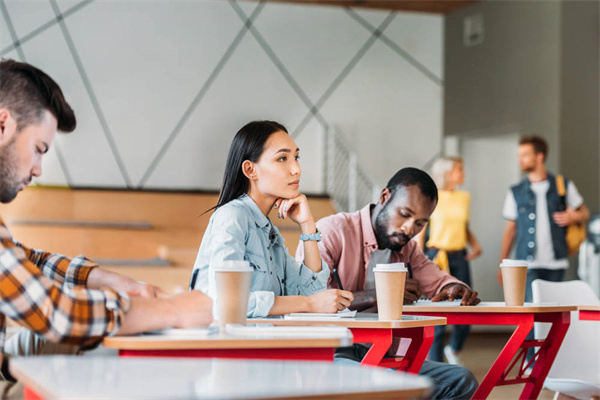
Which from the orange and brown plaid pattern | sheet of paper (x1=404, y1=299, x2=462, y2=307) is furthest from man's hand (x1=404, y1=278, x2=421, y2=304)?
the orange and brown plaid pattern

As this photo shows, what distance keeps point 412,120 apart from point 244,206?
590 centimetres

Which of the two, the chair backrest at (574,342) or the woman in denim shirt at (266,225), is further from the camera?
the chair backrest at (574,342)

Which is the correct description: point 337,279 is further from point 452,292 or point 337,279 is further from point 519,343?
point 519,343

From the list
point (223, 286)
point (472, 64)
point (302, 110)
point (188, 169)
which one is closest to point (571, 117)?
point (472, 64)

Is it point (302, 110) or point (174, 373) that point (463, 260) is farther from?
point (174, 373)

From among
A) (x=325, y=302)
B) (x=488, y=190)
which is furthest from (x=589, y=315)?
(x=488, y=190)

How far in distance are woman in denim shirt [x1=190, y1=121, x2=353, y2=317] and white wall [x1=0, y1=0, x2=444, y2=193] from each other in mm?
5162

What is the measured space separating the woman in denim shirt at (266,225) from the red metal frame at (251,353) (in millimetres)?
517

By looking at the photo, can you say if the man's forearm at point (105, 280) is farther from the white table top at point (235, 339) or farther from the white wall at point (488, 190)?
the white wall at point (488, 190)

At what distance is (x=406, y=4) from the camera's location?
7.73 m

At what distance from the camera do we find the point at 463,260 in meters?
5.52

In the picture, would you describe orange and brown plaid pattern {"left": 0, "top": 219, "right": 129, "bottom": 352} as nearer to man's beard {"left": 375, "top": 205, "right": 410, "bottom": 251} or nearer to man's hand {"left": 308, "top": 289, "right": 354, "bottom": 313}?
man's hand {"left": 308, "top": 289, "right": 354, "bottom": 313}

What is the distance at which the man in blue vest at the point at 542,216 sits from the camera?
5297 mm

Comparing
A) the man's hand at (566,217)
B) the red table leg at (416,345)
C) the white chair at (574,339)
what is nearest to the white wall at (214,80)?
the man's hand at (566,217)
